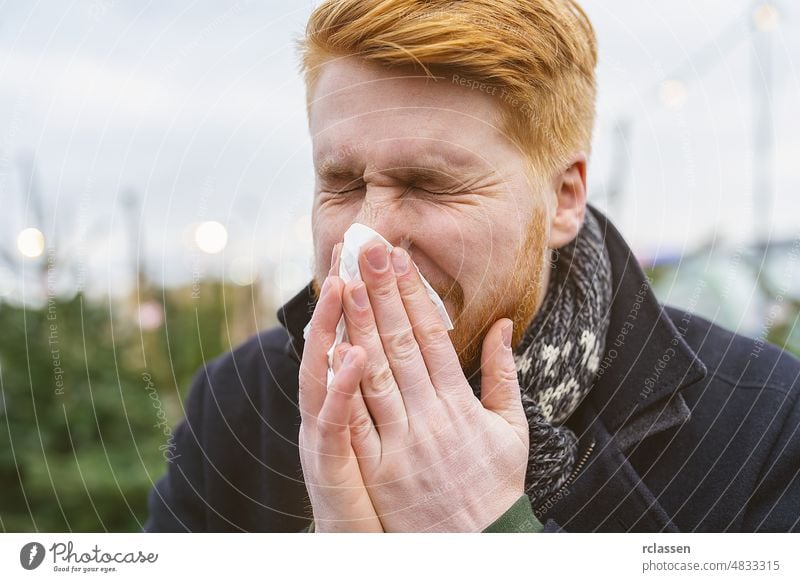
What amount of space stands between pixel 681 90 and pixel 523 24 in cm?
35

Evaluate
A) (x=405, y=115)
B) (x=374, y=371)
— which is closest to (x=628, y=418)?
(x=374, y=371)

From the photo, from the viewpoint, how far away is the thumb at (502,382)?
1109 millimetres

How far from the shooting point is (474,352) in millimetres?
1177

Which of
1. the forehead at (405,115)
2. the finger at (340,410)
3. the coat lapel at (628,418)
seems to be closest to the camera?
the finger at (340,410)

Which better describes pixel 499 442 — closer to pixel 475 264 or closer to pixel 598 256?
pixel 475 264

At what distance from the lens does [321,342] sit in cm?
100

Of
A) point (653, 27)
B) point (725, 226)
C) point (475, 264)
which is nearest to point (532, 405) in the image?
point (475, 264)

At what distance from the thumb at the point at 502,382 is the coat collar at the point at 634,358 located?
0.68 ft

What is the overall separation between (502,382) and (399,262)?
254 millimetres
